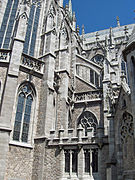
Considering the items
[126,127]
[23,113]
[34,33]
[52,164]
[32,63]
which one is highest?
[34,33]

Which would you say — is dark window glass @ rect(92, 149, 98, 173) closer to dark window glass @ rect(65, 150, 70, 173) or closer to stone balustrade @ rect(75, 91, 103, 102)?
dark window glass @ rect(65, 150, 70, 173)

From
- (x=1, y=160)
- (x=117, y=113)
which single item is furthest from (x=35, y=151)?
(x=117, y=113)

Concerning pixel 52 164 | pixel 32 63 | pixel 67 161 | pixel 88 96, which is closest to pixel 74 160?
pixel 67 161

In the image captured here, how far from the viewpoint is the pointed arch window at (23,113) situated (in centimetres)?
1330

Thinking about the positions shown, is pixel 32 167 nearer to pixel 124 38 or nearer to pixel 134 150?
pixel 134 150

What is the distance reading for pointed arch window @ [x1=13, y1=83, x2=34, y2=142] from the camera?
13297mm

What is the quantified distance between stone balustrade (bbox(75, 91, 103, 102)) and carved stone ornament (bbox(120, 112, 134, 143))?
896cm

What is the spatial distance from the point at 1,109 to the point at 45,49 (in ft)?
22.8

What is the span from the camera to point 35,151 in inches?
529

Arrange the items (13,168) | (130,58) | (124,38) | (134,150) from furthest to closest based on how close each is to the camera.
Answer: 1. (124,38)
2. (13,168)
3. (130,58)
4. (134,150)

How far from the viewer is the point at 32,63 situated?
50.3ft

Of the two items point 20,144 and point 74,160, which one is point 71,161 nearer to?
point 74,160

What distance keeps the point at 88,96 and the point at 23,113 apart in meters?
7.98

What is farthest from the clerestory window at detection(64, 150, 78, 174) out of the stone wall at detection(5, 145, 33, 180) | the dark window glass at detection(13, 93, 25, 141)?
the dark window glass at detection(13, 93, 25, 141)
